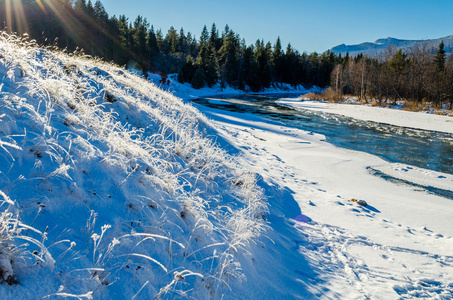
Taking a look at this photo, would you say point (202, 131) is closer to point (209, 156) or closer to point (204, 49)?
point (209, 156)

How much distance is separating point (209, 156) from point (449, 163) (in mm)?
10774

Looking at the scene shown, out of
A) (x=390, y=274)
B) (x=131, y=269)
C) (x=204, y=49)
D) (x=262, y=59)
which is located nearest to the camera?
(x=131, y=269)

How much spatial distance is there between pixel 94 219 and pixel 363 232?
433 centimetres

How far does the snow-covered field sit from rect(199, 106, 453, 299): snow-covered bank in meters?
0.02

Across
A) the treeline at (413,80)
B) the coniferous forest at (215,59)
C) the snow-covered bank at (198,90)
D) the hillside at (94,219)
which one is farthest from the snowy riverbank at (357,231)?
the treeline at (413,80)

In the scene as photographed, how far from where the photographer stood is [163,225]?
2420 mm

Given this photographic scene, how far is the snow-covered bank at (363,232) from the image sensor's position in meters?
2.91

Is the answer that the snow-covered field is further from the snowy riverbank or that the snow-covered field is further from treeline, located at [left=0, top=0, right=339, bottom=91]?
treeline, located at [left=0, top=0, right=339, bottom=91]

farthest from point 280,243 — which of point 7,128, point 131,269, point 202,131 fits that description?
point 202,131

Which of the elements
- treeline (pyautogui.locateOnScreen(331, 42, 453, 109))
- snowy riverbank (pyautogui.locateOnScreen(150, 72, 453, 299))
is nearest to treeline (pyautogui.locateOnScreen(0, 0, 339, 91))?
treeline (pyautogui.locateOnScreen(331, 42, 453, 109))

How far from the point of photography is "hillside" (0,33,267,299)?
1.52m

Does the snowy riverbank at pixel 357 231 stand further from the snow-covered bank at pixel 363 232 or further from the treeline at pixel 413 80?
the treeline at pixel 413 80

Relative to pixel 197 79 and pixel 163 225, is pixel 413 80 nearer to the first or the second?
pixel 197 79

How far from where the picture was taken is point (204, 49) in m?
59.1
